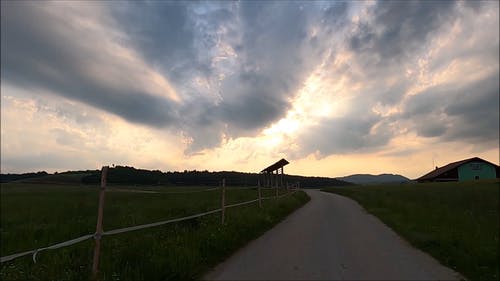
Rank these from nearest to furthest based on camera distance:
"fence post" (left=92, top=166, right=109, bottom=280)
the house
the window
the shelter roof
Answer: "fence post" (left=92, top=166, right=109, bottom=280) → the shelter roof → the house → the window

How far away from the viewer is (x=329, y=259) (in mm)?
8148

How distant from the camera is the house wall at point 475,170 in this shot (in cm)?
6894

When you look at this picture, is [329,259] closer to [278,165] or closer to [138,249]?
[138,249]

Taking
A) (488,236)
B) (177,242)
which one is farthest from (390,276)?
(488,236)

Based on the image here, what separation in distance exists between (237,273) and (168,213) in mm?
12372

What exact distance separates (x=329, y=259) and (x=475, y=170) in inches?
2877

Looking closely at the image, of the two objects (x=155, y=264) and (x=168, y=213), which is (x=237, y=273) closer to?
(x=155, y=264)

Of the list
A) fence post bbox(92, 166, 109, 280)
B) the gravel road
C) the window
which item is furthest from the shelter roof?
the window

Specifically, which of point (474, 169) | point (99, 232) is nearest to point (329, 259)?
point (99, 232)

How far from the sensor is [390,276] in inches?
265

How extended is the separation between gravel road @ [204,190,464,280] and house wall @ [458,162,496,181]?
66.7 m

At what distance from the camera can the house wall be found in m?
68.9

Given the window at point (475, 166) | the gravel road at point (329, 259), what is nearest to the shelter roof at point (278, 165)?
the gravel road at point (329, 259)

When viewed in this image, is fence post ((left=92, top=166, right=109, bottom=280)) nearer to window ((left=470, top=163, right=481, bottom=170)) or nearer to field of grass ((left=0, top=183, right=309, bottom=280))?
field of grass ((left=0, top=183, right=309, bottom=280))
